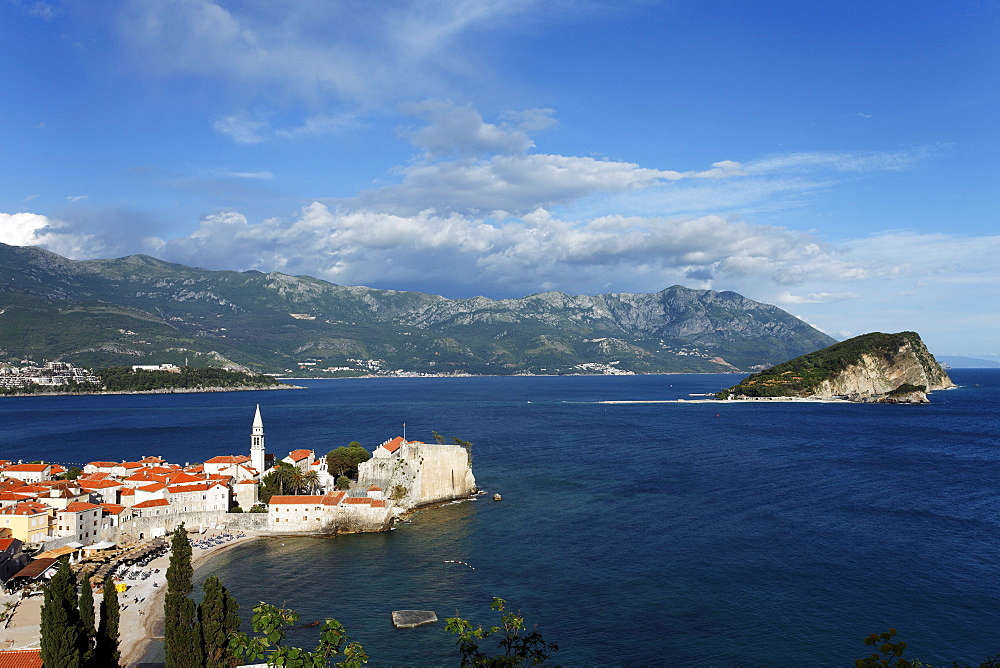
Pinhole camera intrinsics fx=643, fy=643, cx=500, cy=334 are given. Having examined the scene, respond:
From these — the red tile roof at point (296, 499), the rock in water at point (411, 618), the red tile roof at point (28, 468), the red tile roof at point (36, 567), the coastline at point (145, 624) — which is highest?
the red tile roof at point (28, 468)

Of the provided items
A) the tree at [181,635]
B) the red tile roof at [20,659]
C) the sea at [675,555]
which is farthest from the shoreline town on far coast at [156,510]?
the tree at [181,635]

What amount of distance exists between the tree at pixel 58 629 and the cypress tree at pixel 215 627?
490cm

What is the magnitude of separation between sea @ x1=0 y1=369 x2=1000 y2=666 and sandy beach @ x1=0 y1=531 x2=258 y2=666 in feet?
13.7

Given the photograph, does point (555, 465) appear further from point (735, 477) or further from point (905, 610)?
point (905, 610)

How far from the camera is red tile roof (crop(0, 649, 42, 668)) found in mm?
26000

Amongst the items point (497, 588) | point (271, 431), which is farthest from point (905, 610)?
point (271, 431)

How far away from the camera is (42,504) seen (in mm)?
50594

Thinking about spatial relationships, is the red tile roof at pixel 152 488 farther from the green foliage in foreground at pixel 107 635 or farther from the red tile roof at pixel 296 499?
the green foliage in foreground at pixel 107 635

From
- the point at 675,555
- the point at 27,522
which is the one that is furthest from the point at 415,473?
the point at 27,522

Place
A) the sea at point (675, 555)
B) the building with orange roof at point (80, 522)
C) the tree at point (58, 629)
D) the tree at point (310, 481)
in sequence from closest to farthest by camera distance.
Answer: the tree at point (58, 629) → the sea at point (675, 555) → the building with orange roof at point (80, 522) → the tree at point (310, 481)

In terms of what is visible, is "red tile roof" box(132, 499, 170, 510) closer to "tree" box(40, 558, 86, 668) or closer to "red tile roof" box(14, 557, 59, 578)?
"red tile roof" box(14, 557, 59, 578)

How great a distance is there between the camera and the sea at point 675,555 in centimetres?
3469

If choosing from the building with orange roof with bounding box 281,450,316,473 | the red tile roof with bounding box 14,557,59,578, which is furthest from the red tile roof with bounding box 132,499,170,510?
the building with orange roof with bounding box 281,450,316,473

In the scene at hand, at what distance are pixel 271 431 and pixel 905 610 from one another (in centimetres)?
10976
